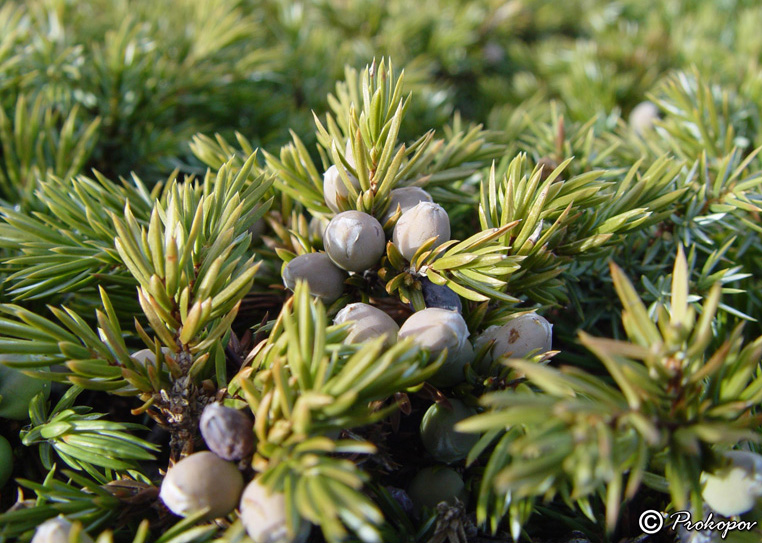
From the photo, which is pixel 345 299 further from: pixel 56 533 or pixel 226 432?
pixel 56 533

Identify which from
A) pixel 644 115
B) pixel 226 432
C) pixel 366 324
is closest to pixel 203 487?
pixel 226 432

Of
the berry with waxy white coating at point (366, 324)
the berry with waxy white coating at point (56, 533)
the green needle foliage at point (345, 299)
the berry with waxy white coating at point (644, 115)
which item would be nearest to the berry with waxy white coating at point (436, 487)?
the green needle foliage at point (345, 299)

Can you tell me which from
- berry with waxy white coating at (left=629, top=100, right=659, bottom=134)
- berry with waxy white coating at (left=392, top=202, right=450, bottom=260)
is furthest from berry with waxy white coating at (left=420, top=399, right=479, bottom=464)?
berry with waxy white coating at (left=629, top=100, right=659, bottom=134)

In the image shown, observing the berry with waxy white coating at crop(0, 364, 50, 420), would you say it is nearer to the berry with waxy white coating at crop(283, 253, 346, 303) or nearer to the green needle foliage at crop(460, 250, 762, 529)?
the berry with waxy white coating at crop(283, 253, 346, 303)

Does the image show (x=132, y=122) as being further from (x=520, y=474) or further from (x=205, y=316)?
(x=520, y=474)

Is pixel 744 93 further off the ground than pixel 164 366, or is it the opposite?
pixel 164 366

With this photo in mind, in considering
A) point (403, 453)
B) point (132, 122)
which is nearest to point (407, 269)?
point (403, 453)
